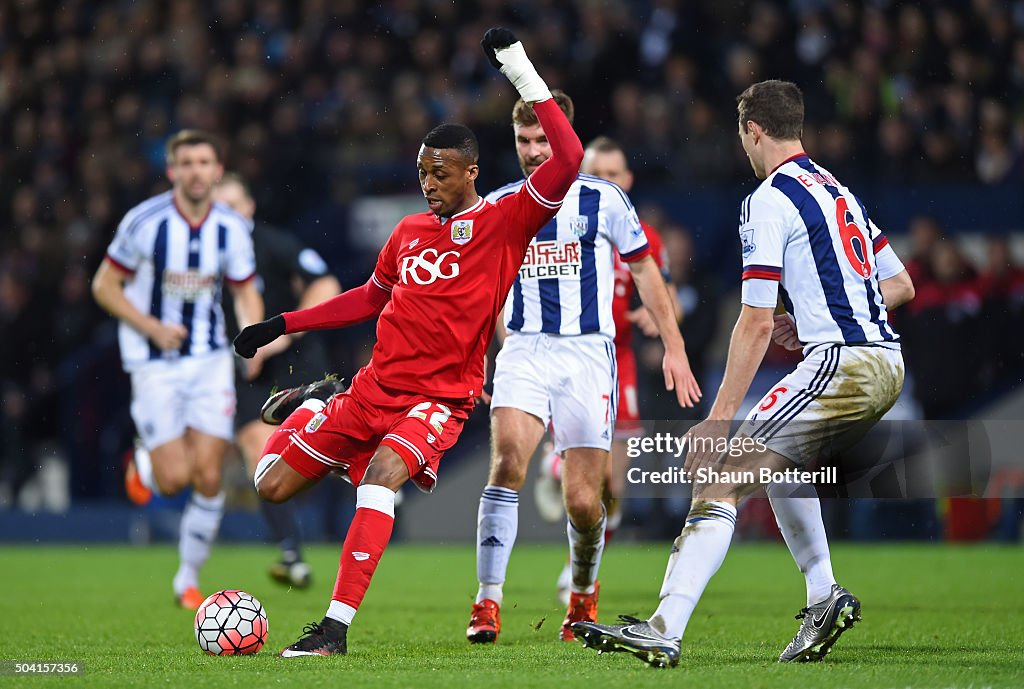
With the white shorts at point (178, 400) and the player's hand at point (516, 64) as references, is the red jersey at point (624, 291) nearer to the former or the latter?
the white shorts at point (178, 400)

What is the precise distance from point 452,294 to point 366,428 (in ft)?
2.08

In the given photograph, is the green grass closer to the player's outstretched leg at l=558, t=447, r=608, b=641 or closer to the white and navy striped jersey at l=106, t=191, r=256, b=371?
the player's outstretched leg at l=558, t=447, r=608, b=641

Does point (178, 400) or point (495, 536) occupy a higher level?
point (178, 400)

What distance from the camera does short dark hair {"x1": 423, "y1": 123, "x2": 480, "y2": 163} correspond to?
566 centimetres

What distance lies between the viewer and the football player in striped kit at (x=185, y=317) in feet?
28.4

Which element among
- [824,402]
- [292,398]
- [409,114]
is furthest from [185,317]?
[409,114]

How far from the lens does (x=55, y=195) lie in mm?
16734

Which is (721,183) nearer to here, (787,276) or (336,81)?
(336,81)

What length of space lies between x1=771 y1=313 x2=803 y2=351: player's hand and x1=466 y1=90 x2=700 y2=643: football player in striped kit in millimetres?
769

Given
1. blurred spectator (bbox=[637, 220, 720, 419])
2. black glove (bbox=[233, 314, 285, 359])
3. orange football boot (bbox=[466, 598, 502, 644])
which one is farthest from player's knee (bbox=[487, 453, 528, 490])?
blurred spectator (bbox=[637, 220, 720, 419])

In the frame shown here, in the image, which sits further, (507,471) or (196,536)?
(196,536)

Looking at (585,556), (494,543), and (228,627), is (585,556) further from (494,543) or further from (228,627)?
(228,627)

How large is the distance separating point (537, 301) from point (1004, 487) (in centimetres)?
690

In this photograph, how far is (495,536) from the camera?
6340 mm
